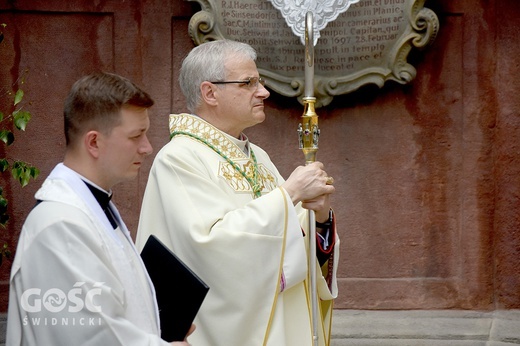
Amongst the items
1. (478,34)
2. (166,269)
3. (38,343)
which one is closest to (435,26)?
(478,34)

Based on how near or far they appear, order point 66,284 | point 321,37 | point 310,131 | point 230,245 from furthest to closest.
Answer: point 321,37 → point 310,131 → point 230,245 → point 66,284

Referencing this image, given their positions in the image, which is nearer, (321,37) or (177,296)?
(177,296)

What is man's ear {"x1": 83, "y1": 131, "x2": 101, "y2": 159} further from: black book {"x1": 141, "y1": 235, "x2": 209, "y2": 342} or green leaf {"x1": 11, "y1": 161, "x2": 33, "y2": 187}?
green leaf {"x1": 11, "y1": 161, "x2": 33, "y2": 187}

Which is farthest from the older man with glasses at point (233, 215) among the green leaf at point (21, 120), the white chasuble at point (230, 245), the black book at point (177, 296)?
the green leaf at point (21, 120)

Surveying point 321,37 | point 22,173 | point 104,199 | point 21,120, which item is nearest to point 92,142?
point 104,199

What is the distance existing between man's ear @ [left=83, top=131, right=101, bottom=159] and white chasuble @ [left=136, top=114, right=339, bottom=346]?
3.54 ft

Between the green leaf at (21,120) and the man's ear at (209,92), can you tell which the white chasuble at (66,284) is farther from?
the green leaf at (21,120)

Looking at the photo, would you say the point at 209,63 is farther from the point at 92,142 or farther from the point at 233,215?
the point at 92,142

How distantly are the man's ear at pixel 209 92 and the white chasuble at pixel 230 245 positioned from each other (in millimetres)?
175

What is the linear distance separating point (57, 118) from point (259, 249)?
2.26m

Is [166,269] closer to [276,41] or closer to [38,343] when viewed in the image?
[38,343]

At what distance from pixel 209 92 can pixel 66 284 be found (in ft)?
5.45

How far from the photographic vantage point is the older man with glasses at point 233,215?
3.57 meters

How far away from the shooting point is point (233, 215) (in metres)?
3.59
